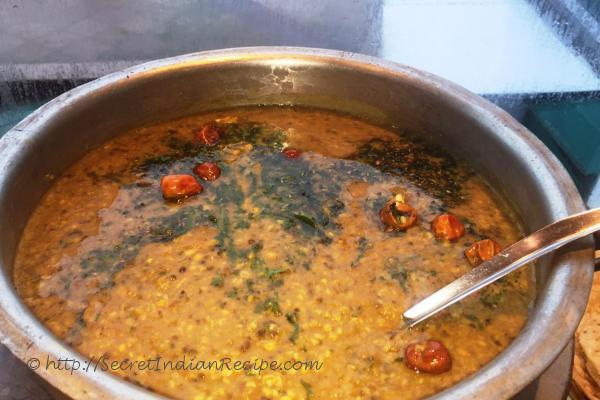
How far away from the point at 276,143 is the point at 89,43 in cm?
213

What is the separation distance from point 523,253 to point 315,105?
1399 millimetres

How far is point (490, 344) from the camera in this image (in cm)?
171

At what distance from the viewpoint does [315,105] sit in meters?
2.74

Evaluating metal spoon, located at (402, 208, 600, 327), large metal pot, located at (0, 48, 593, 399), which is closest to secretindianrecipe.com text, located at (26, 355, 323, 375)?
large metal pot, located at (0, 48, 593, 399)

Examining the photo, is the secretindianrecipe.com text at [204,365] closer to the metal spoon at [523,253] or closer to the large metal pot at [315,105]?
the large metal pot at [315,105]

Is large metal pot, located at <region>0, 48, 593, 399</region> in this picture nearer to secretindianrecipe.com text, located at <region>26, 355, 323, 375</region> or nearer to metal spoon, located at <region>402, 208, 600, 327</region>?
metal spoon, located at <region>402, 208, 600, 327</region>

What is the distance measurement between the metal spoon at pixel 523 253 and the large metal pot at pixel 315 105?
0.06 metres

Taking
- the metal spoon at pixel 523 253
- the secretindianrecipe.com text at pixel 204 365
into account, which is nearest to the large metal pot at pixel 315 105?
the metal spoon at pixel 523 253

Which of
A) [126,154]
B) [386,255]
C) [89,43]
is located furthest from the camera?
[89,43]

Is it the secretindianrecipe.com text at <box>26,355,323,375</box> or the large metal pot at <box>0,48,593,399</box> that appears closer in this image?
the large metal pot at <box>0,48,593,399</box>

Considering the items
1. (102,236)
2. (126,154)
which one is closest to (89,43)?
(126,154)

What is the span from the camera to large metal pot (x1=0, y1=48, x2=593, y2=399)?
137 cm

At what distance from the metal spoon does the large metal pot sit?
59 millimetres

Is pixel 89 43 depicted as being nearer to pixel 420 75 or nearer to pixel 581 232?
pixel 420 75
